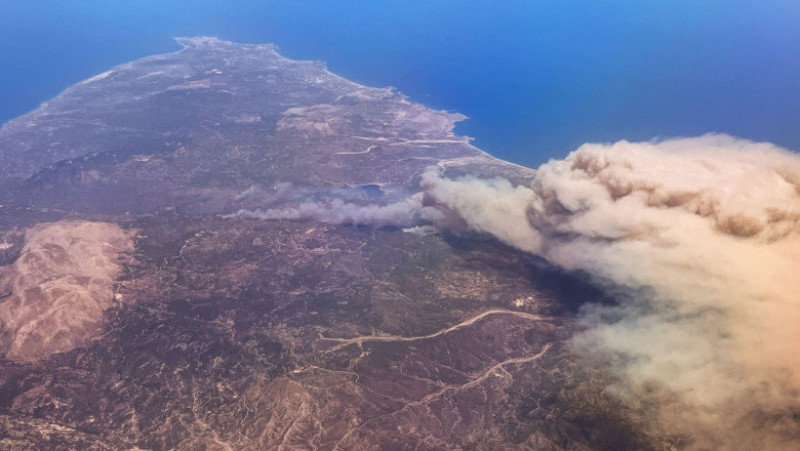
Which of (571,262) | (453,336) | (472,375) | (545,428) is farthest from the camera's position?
(571,262)

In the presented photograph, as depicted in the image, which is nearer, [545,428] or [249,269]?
[545,428]

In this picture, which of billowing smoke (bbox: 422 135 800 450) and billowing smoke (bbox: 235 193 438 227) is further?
billowing smoke (bbox: 235 193 438 227)

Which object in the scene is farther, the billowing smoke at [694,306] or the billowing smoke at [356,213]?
the billowing smoke at [356,213]

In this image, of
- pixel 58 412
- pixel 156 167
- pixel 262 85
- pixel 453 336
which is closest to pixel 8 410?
pixel 58 412

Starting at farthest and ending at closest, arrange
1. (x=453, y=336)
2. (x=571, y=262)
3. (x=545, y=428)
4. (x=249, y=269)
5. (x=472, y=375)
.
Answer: (x=249, y=269), (x=571, y=262), (x=453, y=336), (x=472, y=375), (x=545, y=428)

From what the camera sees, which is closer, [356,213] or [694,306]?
[694,306]

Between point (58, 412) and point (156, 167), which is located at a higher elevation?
point (156, 167)

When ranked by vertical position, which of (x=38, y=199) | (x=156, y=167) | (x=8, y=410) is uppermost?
(x=156, y=167)

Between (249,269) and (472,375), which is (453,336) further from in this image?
(249,269)
